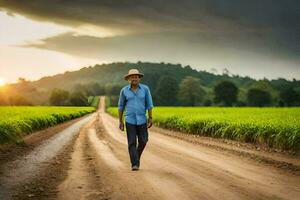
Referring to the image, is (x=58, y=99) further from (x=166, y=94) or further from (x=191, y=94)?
(x=191, y=94)

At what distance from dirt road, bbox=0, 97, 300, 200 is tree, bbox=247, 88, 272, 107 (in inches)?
4812

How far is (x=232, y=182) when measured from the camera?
8.41m

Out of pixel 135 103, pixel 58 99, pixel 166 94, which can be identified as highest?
pixel 166 94

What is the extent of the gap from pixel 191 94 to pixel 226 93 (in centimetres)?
2505

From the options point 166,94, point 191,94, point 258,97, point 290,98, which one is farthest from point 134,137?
point 191,94

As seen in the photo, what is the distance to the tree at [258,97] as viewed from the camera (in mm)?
132250

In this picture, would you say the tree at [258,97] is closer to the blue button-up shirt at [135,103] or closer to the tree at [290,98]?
the tree at [290,98]

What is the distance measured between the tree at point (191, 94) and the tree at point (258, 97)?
24.6 meters

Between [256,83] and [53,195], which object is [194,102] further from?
[53,195]

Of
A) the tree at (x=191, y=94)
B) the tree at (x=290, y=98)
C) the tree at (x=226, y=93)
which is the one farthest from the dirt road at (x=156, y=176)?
the tree at (x=191, y=94)

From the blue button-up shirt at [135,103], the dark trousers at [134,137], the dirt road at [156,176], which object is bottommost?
the dirt road at [156,176]

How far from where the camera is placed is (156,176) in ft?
30.8

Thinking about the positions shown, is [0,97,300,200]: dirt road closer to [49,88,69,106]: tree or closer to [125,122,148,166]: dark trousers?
[125,122,148,166]: dark trousers

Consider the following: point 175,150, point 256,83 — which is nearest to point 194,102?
point 256,83
